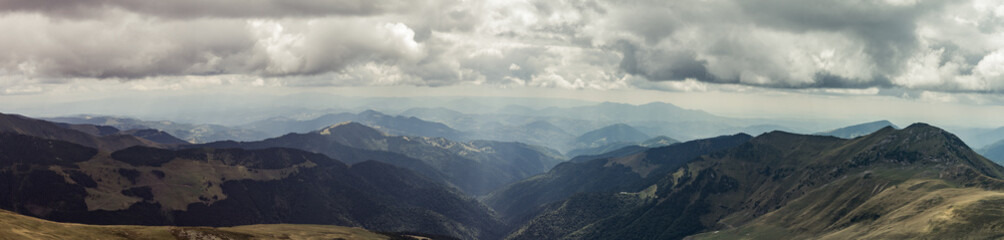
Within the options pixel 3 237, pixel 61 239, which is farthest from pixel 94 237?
pixel 3 237

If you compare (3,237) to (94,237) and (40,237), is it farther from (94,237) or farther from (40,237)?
(94,237)

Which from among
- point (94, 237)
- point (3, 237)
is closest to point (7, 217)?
point (94, 237)

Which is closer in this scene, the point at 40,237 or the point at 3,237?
the point at 3,237

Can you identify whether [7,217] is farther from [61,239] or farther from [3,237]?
[3,237]

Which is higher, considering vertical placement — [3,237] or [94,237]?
[3,237]

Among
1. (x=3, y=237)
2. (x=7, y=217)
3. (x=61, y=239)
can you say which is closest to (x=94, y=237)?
(x=61, y=239)

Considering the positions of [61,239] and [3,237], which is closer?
[3,237]

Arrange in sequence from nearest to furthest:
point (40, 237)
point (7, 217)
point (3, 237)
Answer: point (3, 237) < point (40, 237) < point (7, 217)

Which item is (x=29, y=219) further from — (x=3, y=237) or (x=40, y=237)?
(x=3, y=237)

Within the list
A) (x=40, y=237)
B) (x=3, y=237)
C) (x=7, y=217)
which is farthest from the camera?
(x=7, y=217)
